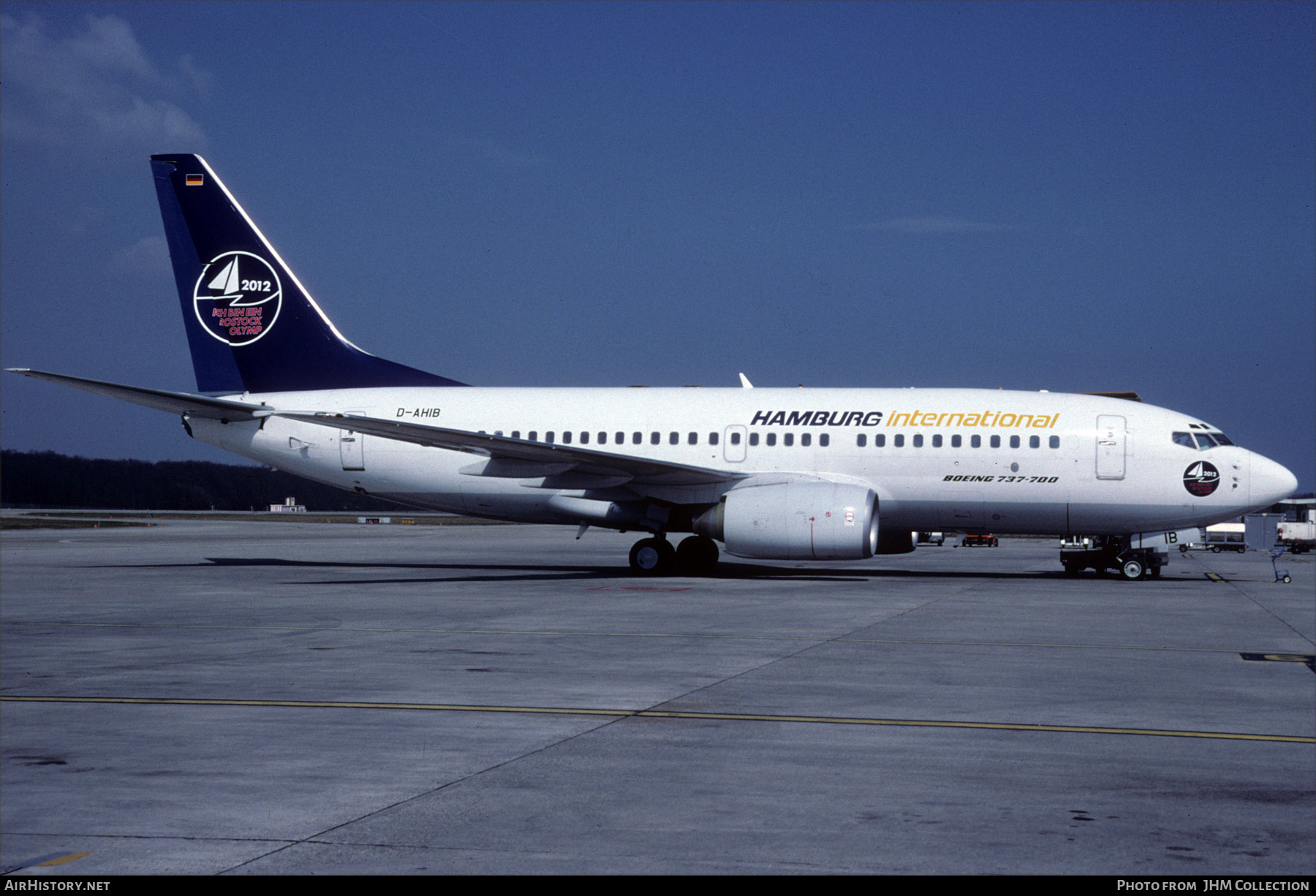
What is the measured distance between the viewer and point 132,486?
125312 mm

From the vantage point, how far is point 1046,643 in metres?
13.6

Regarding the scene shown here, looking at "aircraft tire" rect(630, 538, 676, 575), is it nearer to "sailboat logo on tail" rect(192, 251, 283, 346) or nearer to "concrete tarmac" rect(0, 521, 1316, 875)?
"concrete tarmac" rect(0, 521, 1316, 875)

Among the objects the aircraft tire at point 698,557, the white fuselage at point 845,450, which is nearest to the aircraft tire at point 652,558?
the aircraft tire at point 698,557

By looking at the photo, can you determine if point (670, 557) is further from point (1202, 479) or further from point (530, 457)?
point (1202, 479)

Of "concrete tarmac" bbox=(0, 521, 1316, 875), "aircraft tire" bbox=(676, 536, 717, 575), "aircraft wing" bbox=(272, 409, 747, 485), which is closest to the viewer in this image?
"concrete tarmac" bbox=(0, 521, 1316, 875)

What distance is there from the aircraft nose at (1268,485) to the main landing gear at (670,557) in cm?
1097

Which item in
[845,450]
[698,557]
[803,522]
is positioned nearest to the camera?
[803,522]

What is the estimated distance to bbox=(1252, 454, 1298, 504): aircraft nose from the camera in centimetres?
2334

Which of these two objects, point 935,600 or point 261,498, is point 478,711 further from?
point 261,498

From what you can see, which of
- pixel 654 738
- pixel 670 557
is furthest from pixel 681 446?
pixel 654 738

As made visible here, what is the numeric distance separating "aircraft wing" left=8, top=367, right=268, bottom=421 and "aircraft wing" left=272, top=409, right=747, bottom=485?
194 cm

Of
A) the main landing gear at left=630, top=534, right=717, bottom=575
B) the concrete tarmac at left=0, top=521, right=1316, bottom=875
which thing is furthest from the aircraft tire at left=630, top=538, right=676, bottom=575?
the concrete tarmac at left=0, top=521, right=1316, bottom=875

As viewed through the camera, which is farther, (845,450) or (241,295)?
(241,295)

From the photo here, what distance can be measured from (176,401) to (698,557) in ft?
39.6
